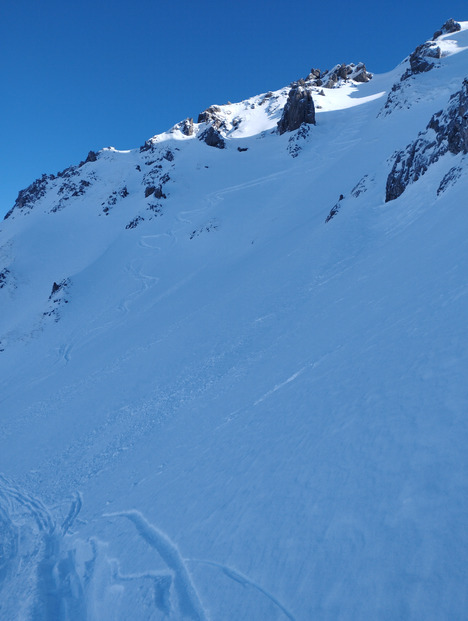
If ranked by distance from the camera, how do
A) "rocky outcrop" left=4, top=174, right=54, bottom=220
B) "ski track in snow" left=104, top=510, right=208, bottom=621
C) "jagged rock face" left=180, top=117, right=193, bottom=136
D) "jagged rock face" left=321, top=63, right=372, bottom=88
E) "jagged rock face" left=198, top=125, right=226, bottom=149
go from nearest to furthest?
"ski track in snow" left=104, top=510, right=208, bottom=621 < "jagged rock face" left=198, top=125, right=226, bottom=149 < "jagged rock face" left=321, top=63, right=372, bottom=88 < "jagged rock face" left=180, top=117, right=193, bottom=136 < "rocky outcrop" left=4, top=174, right=54, bottom=220

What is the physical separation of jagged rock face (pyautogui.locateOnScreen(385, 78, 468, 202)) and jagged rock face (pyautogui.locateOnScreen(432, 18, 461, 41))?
5987cm

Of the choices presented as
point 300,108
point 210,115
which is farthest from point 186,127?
point 300,108

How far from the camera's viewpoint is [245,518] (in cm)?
488

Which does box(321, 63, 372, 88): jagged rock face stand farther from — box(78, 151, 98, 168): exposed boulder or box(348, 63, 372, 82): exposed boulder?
box(78, 151, 98, 168): exposed boulder

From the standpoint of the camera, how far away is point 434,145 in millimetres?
15977

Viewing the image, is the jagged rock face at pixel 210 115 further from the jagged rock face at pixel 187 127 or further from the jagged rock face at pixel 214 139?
the jagged rock face at pixel 214 139

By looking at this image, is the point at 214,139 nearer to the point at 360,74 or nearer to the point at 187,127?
the point at 187,127

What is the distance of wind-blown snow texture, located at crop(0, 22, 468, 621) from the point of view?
11.5 ft

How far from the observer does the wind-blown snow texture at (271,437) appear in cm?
350

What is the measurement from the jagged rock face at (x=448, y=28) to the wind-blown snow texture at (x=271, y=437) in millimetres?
55313

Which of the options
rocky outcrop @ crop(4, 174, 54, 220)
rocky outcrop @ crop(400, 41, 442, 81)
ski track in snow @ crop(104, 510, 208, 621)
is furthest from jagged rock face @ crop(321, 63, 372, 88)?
ski track in snow @ crop(104, 510, 208, 621)

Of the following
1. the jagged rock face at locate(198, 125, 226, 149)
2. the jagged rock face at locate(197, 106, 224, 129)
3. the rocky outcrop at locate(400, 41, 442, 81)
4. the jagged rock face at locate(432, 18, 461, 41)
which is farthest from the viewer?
the jagged rock face at locate(197, 106, 224, 129)

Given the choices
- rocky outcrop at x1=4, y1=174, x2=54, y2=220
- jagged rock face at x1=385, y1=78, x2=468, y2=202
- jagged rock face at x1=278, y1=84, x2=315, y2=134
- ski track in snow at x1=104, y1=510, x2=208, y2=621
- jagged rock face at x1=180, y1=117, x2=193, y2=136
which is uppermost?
rocky outcrop at x1=4, y1=174, x2=54, y2=220

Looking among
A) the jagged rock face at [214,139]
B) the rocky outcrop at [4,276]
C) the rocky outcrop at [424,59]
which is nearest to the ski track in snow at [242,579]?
the rocky outcrop at [4,276]
